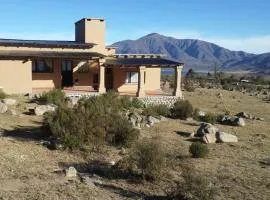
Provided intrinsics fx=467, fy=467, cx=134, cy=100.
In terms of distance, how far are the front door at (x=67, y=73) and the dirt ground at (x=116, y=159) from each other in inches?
473

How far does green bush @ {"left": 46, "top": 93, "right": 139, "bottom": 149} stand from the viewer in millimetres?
15250

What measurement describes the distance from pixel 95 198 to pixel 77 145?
15.5ft

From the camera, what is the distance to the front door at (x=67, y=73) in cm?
3253

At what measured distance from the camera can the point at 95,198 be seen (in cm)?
1048

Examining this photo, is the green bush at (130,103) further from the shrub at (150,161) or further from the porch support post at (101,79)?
the shrub at (150,161)

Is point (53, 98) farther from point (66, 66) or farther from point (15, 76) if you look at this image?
point (66, 66)

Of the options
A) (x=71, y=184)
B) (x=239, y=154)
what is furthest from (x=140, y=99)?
(x=71, y=184)

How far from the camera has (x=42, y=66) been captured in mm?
31375

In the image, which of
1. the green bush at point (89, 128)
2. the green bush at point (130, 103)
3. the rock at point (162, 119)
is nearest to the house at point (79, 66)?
the green bush at point (130, 103)

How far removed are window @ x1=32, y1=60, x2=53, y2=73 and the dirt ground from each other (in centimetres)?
1070

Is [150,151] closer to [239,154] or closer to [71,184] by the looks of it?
[71,184]

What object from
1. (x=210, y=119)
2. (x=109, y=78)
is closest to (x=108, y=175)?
(x=210, y=119)

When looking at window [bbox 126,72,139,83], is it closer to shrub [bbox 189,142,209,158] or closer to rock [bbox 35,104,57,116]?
rock [bbox 35,104,57,116]

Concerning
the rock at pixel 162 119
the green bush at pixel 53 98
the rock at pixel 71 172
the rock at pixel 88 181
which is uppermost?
the green bush at pixel 53 98
